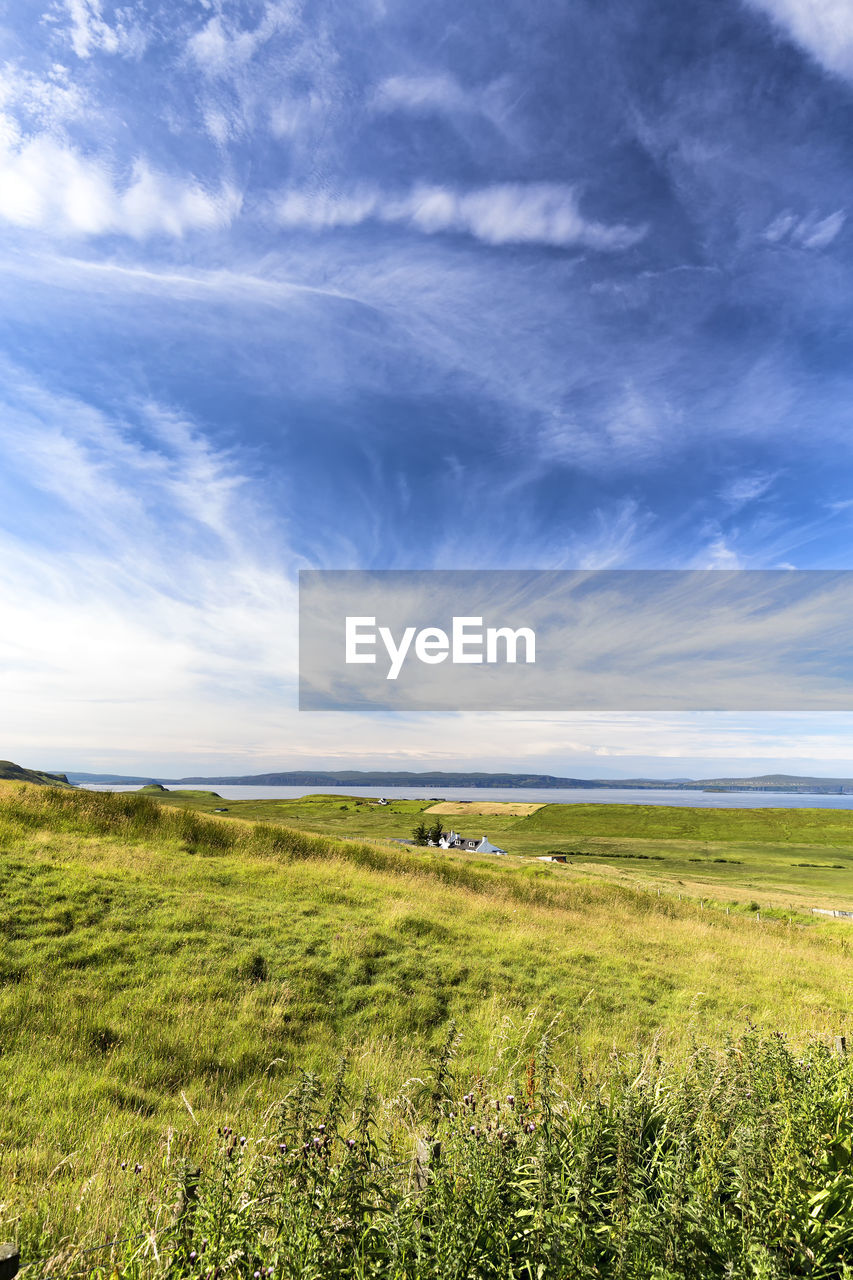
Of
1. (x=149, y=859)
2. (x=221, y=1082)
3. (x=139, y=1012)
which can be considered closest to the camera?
(x=221, y=1082)

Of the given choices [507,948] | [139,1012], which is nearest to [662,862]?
[507,948]

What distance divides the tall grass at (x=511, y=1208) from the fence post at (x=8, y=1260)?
1.85 feet

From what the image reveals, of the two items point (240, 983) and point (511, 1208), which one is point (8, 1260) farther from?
point (240, 983)

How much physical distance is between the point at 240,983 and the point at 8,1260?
9615mm

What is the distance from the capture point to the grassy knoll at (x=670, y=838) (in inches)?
2367

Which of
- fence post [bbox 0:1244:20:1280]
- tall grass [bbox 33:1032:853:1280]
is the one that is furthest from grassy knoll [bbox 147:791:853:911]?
fence post [bbox 0:1244:20:1280]

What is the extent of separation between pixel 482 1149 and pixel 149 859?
57.9ft

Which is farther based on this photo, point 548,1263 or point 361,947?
point 361,947

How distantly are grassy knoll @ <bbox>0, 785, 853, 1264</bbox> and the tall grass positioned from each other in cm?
74

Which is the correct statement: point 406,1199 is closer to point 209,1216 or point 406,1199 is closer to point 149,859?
point 209,1216

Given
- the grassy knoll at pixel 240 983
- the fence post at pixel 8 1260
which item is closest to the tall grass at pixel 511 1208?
the fence post at pixel 8 1260

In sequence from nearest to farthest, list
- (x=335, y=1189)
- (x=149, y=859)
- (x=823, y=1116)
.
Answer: (x=335, y=1189), (x=823, y=1116), (x=149, y=859)

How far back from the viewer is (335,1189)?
3373mm

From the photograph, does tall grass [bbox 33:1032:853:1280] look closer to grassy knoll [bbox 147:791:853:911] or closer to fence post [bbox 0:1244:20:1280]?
fence post [bbox 0:1244:20:1280]
